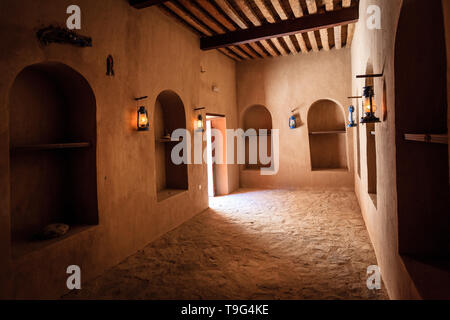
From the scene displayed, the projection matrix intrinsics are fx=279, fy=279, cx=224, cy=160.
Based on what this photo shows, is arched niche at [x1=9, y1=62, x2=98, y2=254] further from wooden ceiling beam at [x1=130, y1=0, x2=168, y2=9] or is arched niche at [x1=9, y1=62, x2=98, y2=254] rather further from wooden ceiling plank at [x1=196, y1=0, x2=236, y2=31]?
wooden ceiling plank at [x1=196, y1=0, x2=236, y2=31]

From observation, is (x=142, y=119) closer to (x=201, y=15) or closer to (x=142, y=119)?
(x=142, y=119)

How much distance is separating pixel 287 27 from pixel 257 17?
0.60 m

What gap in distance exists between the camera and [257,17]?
518 cm

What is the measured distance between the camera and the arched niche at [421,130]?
194cm

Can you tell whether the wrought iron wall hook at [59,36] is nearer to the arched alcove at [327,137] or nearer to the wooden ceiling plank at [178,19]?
the wooden ceiling plank at [178,19]

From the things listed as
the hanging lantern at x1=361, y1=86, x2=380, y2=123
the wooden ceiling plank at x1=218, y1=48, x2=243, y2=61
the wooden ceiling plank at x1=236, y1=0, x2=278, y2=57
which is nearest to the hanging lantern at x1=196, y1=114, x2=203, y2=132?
the wooden ceiling plank at x1=236, y1=0, x2=278, y2=57

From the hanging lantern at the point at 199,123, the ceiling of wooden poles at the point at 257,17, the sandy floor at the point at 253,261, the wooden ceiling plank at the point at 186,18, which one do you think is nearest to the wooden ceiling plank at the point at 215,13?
the ceiling of wooden poles at the point at 257,17

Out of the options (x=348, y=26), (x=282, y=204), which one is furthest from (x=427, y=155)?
(x=348, y=26)

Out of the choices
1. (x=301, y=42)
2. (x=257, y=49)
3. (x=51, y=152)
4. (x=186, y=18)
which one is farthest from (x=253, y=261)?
(x=257, y=49)

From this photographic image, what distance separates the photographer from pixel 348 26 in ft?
18.9

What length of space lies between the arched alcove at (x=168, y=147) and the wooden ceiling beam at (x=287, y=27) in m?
1.60

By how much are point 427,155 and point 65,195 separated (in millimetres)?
3691
